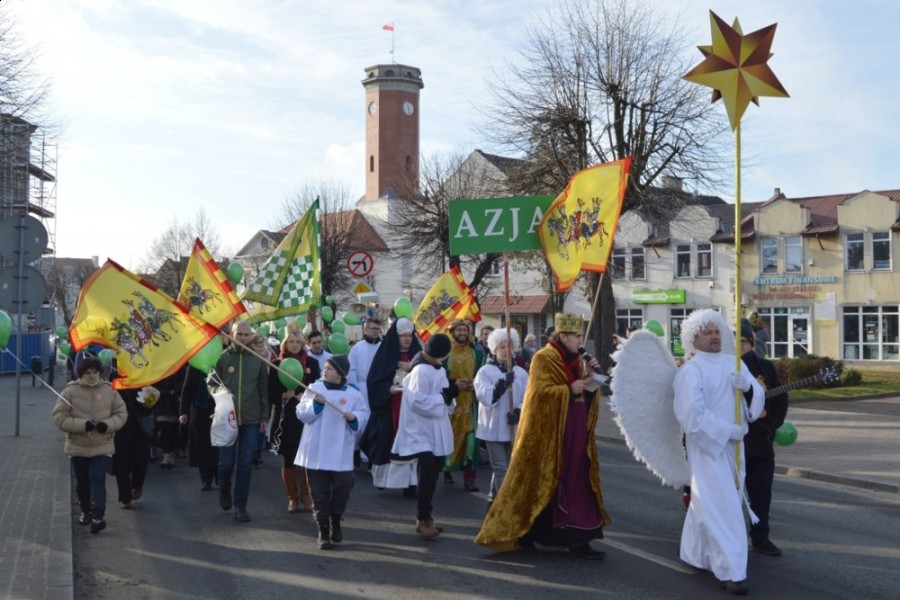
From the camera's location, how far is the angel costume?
22.1 feet

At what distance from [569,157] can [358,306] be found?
13553 millimetres

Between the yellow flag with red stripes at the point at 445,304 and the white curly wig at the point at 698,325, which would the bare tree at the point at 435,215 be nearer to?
the yellow flag with red stripes at the point at 445,304

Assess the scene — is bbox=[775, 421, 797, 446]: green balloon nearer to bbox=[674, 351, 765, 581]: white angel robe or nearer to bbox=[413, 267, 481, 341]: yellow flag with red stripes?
bbox=[674, 351, 765, 581]: white angel robe

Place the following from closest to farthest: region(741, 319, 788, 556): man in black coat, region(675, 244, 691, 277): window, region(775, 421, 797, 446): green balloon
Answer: region(741, 319, 788, 556): man in black coat → region(775, 421, 797, 446): green balloon → region(675, 244, 691, 277): window

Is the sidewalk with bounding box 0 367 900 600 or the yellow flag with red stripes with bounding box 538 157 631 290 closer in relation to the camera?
the sidewalk with bounding box 0 367 900 600

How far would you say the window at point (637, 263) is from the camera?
164ft

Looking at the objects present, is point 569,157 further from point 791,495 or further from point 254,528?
point 254,528

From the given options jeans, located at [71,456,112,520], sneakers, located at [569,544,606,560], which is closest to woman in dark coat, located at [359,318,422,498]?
sneakers, located at [569,544,606,560]

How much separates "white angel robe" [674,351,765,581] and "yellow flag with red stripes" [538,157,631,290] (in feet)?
5.83

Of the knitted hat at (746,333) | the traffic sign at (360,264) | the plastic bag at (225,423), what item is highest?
the traffic sign at (360,264)

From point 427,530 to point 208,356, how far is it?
2.75 meters

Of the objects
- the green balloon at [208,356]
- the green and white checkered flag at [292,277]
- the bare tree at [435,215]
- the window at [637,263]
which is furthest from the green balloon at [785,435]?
the window at [637,263]

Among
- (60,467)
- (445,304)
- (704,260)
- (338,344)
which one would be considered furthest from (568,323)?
(704,260)

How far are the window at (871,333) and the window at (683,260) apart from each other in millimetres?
7889
